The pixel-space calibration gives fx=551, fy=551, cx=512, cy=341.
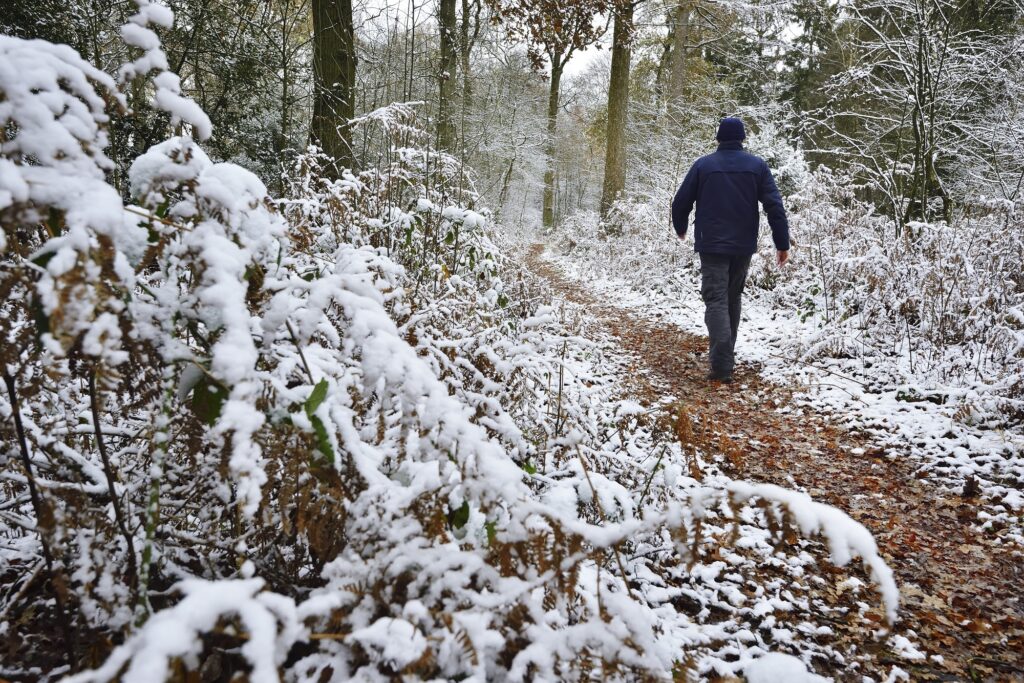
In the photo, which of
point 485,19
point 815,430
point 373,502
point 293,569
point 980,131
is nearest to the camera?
point 373,502

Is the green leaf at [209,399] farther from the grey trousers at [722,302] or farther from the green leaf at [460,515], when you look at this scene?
the grey trousers at [722,302]

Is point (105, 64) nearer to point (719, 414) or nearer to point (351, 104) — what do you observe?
point (351, 104)

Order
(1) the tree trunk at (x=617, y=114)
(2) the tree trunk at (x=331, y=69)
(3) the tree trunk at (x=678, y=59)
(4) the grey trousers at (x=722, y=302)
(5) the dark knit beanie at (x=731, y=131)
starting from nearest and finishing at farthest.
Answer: (4) the grey trousers at (x=722, y=302) → (5) the dark knit beanie at (x=731, y=131) → (2) the tree trunk at (x=331, y=69) → (1) the tree trunk at (x=617, y=114) → (3) the tree trunk at (x=678, y=59)

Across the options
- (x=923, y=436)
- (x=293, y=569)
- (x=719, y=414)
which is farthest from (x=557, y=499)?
(x=923, y=436)

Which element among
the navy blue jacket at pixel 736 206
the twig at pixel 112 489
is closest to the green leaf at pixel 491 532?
Answer: the twig at pixel 112 489

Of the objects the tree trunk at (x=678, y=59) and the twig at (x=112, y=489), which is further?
the tree trunk at (x=678, y=59)

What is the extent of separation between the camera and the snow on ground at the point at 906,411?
297 cm

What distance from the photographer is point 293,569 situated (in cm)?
157

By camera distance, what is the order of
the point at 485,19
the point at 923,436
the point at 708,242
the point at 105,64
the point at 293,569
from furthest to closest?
the point at 485,19 < the point at 105,64 < the point at 708,242 < the point at 923,436 < the point at 293,569

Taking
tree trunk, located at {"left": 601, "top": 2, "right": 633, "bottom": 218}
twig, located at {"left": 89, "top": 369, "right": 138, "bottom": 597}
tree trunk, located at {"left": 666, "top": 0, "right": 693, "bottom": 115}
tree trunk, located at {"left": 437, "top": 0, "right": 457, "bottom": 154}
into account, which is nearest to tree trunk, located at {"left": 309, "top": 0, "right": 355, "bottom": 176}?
tree trunk, located at {"left": 437, "top": 0, "right": 457, "bottom": 154}

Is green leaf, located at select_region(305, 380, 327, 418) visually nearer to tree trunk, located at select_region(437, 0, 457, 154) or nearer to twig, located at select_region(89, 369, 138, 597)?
twig, located at select_region(89, 369, 138, 597)

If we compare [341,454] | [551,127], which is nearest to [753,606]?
[341,454]

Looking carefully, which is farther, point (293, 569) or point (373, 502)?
point (293, 569)

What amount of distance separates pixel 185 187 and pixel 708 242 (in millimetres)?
4747
